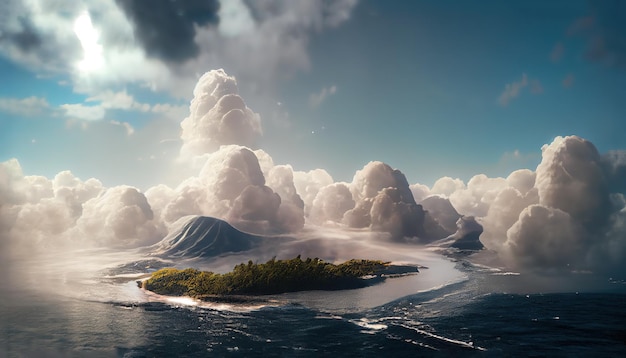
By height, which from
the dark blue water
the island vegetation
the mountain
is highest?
the mountain

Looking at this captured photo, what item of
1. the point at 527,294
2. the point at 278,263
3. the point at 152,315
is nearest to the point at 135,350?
the point at 152,315

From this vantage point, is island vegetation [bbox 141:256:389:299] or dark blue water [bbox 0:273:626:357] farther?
island vegetation [bbox 141:256:389:299]

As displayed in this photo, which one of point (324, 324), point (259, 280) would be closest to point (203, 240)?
point (259, 280)

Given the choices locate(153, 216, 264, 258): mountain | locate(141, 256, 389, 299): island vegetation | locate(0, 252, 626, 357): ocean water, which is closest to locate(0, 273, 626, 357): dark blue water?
locate(0, 252, 626, 357): ocean water

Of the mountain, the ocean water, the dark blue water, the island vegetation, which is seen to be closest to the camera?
the dark blue water

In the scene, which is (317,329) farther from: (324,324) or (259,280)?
(259,280)

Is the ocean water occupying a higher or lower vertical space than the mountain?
lower

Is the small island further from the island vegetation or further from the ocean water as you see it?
the ocean water

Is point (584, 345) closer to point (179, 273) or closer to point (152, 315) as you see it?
point (152, 315)
